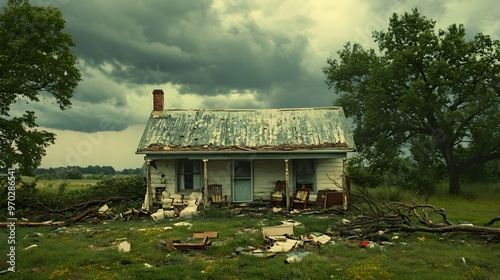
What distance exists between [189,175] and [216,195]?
1.64m

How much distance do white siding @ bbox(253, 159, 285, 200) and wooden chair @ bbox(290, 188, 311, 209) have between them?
47.5 inches

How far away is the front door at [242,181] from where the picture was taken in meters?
16.8

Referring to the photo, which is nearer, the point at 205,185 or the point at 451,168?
the point at 205,185

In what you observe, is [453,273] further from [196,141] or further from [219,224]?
[196,141]


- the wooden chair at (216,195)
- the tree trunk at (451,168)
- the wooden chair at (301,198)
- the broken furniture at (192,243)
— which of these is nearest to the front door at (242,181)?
the wooden chair at (216,195)

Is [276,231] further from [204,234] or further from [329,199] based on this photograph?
[329,199]

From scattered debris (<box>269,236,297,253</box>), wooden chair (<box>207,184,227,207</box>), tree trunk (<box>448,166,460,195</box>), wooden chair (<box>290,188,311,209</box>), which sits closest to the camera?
scattered debris (<box>269,236,297,253</box>)

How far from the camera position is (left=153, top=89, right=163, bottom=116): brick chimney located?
62.5ft

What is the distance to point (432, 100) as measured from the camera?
22.2 metres

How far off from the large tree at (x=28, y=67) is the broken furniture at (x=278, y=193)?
480 inches

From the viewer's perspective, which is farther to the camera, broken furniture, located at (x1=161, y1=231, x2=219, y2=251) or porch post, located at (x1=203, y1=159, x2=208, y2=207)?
porch post, located at (x1=203, y1=159, x2=208, y2=207)

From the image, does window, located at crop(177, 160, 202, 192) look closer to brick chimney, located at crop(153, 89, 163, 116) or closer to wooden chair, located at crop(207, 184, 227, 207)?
wooden chair, located at crop(207, 184, 227, 207)

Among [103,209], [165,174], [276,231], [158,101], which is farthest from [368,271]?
[158,101]

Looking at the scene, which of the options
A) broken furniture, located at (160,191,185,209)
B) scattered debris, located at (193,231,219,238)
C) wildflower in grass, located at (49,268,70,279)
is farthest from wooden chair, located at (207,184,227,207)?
wildflower in grass, located at (49,268,70,279)
